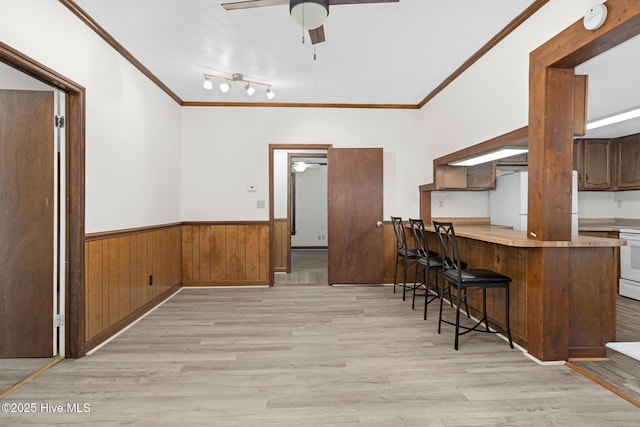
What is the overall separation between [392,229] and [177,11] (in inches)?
143

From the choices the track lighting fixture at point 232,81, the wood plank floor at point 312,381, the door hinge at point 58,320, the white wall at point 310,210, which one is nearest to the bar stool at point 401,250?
the wood plank floor at point 312,381

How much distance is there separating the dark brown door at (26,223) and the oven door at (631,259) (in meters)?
6.15

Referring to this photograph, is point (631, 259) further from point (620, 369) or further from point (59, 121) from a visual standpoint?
point (59, 121)

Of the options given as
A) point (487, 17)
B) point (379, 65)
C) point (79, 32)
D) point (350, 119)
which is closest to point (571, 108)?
point (487, 17)

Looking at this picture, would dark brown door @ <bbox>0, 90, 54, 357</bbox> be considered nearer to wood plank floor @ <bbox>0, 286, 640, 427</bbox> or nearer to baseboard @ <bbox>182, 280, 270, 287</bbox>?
wood plank floor @ <bbox>0, 286, 640, 427</bbox>

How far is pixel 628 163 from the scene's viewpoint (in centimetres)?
484

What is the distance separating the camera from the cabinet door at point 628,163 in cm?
472

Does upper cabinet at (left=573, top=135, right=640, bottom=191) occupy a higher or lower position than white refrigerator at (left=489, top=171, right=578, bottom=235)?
higher

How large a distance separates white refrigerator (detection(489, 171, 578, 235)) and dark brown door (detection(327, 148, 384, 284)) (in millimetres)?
1498

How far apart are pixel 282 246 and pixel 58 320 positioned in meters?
3.77

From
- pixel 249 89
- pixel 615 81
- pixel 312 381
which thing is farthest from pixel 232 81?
pixel 615 81

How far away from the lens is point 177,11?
251cm

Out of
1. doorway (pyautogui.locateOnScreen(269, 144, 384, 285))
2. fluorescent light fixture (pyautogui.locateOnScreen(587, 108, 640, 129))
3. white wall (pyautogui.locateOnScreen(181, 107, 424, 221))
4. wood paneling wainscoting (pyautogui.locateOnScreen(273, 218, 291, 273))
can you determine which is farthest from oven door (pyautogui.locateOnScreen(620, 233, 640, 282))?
wood paneling wainscoting (pyautogui.locateOnScreen(273, 218, 291, 273))

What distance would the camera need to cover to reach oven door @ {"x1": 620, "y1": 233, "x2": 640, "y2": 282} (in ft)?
13.1
